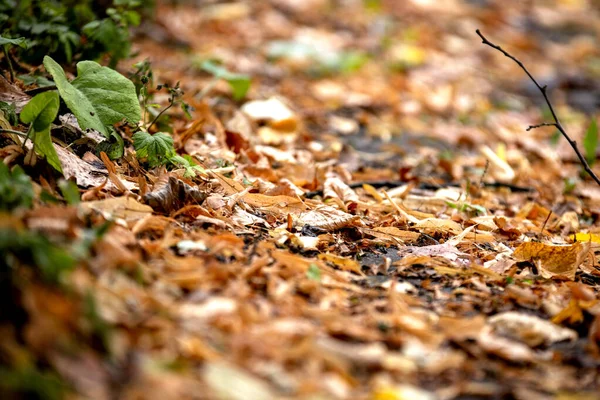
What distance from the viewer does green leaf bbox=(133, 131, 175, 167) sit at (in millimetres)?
1898

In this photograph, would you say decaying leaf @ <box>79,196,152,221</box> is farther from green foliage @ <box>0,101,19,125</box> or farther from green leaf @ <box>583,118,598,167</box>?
green leaf @ <box>583,118,598,167</box>

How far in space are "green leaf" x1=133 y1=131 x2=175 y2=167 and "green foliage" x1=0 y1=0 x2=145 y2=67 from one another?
64cm

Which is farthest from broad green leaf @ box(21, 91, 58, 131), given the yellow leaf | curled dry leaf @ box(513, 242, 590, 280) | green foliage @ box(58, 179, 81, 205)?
the yellow leaf

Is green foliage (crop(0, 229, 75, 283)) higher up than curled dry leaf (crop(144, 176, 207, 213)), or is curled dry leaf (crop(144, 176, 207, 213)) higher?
green foliage (crop(0, 229, 75, 283))

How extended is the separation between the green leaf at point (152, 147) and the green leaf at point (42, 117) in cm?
29

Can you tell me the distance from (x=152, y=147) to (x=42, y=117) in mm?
377

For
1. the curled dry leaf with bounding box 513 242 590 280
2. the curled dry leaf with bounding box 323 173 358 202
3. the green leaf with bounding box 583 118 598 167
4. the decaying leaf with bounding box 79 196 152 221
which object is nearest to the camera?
the decaying leaf with bounding box 79 196 152 221

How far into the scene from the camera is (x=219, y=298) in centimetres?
134

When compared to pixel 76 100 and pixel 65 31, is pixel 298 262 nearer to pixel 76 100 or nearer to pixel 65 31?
pixel 76 100

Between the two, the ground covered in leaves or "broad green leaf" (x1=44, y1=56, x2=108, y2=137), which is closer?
the ground covered in leaves

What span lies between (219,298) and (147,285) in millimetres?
155

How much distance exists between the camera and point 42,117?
159 cm

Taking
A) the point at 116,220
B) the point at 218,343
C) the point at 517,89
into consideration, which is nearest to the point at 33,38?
the point at 116,220

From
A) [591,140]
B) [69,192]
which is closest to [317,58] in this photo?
[591,140]
